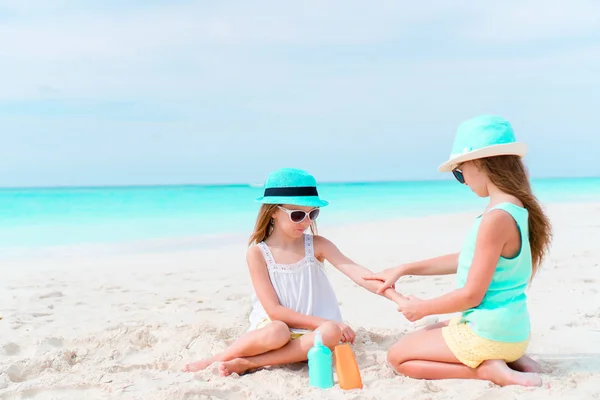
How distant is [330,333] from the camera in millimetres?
3812

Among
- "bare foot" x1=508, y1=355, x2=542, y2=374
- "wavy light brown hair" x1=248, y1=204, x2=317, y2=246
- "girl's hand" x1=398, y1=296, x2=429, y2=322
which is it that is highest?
"wavy light brown hair" x1=248, y1=204, x2=317, y2=246

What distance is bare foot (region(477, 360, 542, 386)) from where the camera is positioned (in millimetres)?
3328

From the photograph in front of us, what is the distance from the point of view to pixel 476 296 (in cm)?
338

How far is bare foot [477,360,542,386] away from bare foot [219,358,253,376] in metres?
1.39

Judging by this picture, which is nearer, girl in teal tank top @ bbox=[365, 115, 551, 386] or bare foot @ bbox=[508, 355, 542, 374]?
girl in teal tank top @ bbox=[365, 115, 551, 386]

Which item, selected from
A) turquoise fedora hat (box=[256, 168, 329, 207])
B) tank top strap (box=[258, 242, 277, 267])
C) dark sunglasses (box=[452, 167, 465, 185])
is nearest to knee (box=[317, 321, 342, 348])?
tank top strap (box=[258, 242, 277, 267])

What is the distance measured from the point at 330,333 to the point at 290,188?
0.97 meters

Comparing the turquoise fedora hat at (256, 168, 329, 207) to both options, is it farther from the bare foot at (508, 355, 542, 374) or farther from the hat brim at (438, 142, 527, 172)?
the bare foot at (508, 355, 542, 374)

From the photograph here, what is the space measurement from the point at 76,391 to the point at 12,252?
901 centimetres

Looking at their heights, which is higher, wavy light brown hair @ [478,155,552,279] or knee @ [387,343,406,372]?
wavy light brown hair @ [478,155,552,279]

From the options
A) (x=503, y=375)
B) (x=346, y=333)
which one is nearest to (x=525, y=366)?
(x=503, y=375)

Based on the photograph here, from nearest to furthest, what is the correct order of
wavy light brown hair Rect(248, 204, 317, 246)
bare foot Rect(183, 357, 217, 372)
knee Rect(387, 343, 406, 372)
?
knee Rect(387, 343, 406, 372) → bare foot Rect(183, 357, 217, 372) → wavy light brown hair Rect(248, 204, 317, 246)

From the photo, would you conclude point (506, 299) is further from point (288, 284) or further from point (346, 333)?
point (288, 284)

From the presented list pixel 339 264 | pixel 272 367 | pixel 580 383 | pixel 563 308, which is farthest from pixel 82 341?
pixel 563 308
